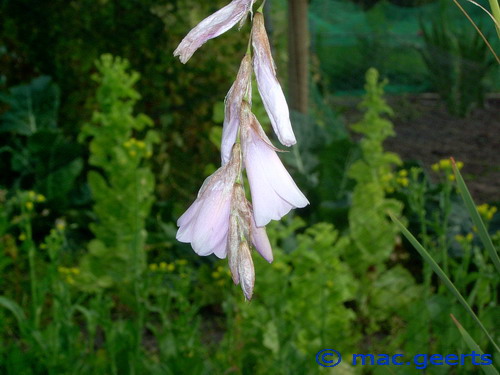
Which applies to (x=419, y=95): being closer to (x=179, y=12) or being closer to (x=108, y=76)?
(x=179, y=12)

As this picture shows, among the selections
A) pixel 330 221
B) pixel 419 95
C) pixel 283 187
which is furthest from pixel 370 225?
pixel 419 95

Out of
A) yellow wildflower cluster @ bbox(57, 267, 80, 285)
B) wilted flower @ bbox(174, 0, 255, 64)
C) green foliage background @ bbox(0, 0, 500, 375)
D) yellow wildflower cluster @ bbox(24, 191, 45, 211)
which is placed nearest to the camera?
wilted flower @ bbox(174, 0, 255, 64)

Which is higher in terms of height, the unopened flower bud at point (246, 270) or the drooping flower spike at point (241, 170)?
the drooping flower spike at point (241, 170)

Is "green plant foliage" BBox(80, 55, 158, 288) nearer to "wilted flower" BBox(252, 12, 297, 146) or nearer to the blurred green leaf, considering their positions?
the blurred green leaf

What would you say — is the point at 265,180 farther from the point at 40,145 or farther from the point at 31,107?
the point at 31,107

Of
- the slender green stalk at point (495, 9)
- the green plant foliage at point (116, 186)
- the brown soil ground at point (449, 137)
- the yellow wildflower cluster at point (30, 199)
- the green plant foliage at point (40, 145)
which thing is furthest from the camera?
the brown soil ground at point (449, 137)

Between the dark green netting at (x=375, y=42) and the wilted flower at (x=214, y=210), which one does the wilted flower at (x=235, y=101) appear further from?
the dark green netting at (x=375, y=42)

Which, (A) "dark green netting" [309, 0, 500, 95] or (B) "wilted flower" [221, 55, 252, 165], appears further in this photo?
(A) "dark green netting" [309, 0, 500, 95]

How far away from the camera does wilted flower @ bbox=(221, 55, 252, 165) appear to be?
71cm

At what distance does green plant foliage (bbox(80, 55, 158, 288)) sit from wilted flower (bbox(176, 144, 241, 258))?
2.28m

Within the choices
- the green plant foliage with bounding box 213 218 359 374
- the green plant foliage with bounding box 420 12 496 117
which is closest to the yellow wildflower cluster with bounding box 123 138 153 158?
the green plant foliage with bounding box 213 218 359 374

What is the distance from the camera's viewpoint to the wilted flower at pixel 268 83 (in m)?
0.72

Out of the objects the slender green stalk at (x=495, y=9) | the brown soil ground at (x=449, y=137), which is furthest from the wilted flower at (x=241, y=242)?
the brown soil ground at (x=449, y=137)

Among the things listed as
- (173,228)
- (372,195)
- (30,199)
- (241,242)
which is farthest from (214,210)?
(173,228)
